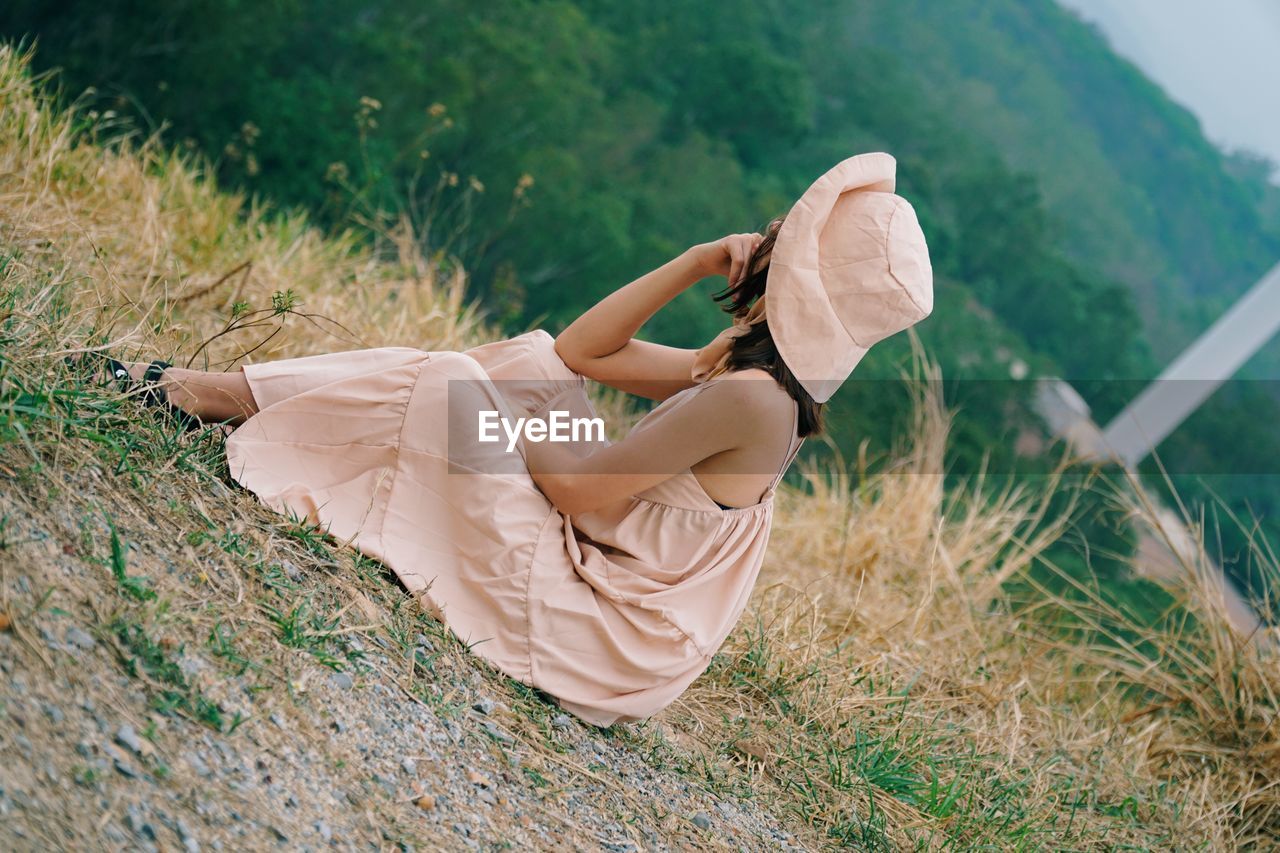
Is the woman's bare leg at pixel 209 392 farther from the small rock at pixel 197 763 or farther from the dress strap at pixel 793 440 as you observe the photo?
the dress strap at pixel 793 440

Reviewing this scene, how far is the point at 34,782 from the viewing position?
1264mm

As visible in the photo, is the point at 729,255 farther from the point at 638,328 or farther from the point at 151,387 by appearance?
the point at 151,387

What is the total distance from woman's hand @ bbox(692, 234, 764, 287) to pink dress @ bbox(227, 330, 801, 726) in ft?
0.87

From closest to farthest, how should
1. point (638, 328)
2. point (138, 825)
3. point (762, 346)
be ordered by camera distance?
1. point (138, 825)
2. point (762, 346)
3. point (638, 328)

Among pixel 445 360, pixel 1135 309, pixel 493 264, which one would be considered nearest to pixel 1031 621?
pixel 445 360

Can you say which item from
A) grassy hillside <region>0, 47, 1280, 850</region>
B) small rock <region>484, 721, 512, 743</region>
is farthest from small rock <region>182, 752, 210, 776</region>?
small rock <region>484, 721, 512, 743</region>

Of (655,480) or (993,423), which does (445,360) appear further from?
(993,423)

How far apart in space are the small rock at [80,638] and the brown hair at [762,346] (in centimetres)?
106

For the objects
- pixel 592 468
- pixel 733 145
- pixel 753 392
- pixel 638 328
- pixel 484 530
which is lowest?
pixel 733 145

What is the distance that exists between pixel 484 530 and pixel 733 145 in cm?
1313

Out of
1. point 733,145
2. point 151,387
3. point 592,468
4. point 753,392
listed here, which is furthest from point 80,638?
point 733,145

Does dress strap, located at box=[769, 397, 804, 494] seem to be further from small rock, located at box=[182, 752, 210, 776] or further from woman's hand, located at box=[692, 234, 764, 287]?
small rock, located at box=[182, 752, 210, 776]

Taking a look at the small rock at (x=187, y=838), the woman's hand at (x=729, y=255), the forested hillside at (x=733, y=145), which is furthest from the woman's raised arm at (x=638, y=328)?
the forested hillside at (x=733, y=145)

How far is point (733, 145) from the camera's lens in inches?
568
